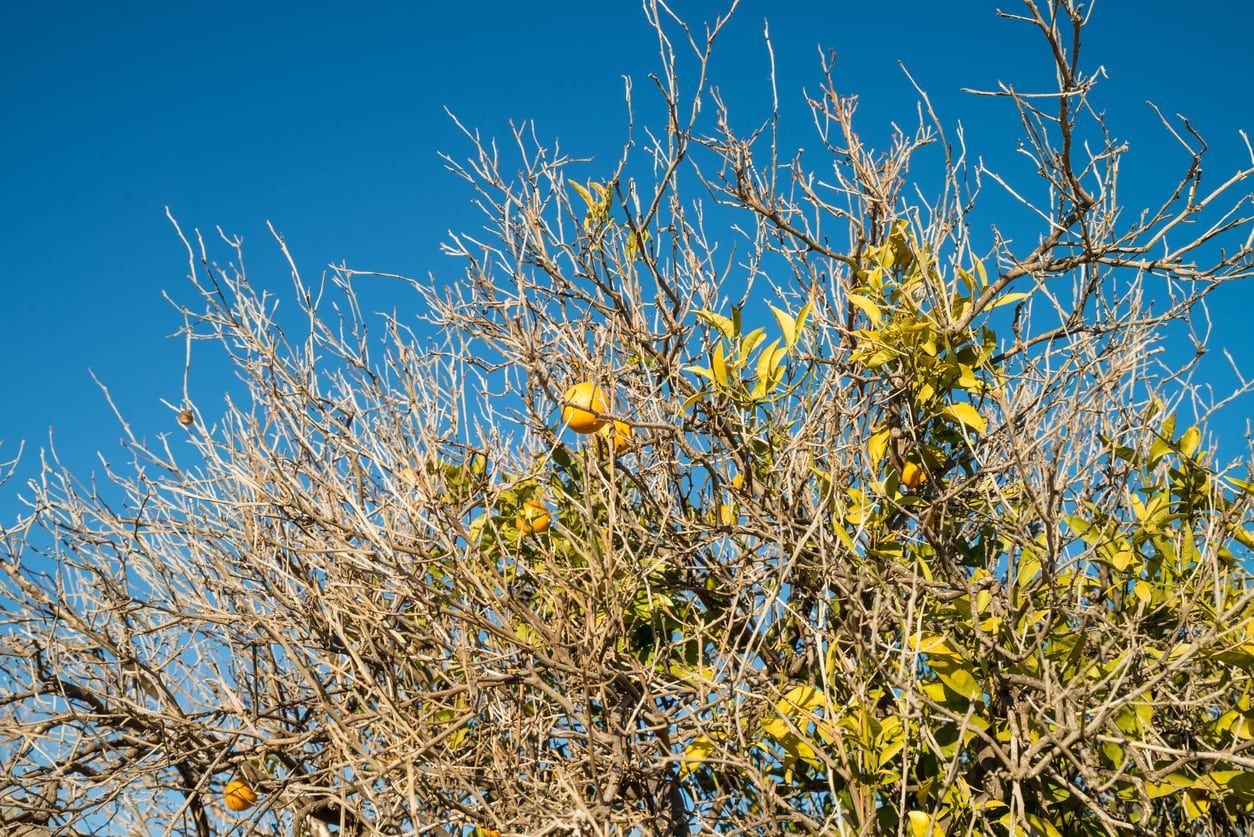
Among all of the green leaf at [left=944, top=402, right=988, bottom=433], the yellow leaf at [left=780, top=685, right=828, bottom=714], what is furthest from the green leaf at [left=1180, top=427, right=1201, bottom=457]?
the yellow leaf at [left=780, top=685, right=828, bottom=714]

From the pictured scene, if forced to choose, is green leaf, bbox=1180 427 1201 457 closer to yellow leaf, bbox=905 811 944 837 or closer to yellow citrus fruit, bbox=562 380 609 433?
yellow leaf, bbox=905 811 944 837

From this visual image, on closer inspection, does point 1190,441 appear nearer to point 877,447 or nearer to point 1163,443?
point 1163,443

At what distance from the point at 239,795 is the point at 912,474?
2.12m

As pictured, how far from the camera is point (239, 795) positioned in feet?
9.36

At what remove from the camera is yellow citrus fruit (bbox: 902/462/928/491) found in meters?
2.31

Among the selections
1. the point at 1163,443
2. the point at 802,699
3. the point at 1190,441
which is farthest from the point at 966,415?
the point at 802,699

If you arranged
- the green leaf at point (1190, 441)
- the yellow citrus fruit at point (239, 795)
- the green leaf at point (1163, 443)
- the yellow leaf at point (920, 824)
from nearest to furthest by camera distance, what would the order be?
1. the yellow leaf at point (920, 824)
2. the green leaf at point (1163, 443)
3. the green leaf at point (1190, 441)
4. the yellow citrus fruit at point (239, 795)

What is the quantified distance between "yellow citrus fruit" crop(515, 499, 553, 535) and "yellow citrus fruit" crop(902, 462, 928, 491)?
91cm

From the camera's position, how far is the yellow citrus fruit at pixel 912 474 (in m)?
2.31

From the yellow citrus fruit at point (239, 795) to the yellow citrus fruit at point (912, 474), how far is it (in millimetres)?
2073

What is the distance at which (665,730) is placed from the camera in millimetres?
2469

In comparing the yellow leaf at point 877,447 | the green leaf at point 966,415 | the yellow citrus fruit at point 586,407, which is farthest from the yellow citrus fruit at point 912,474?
the yellow citrus fruit at point 586,407

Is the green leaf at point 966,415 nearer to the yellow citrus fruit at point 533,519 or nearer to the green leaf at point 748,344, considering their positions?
the green leaf at point 748,344

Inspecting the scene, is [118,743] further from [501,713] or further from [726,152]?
Answer: [726,152]
